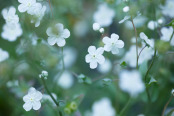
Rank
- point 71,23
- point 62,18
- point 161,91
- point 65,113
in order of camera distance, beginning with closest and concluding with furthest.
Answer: point 65,113 → point 161,91 → point 62,18 → point 71,23

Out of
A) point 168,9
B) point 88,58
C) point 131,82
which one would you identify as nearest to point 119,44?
point 88,58

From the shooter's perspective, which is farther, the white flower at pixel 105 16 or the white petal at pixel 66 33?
the white flower at pixel 105 16

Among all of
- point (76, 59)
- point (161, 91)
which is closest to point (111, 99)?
point (161, 91)

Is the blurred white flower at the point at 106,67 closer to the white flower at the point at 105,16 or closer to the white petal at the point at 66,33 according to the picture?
the white flower at the point at 105,16

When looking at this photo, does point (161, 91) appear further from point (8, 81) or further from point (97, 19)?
point (8, 81)

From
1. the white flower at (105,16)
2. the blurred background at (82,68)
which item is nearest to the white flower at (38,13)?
the blurred background at (82,68)

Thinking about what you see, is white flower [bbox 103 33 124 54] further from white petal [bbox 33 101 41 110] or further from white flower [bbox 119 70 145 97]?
white flower [bbox 119 70 145 97]

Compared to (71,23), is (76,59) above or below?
below
